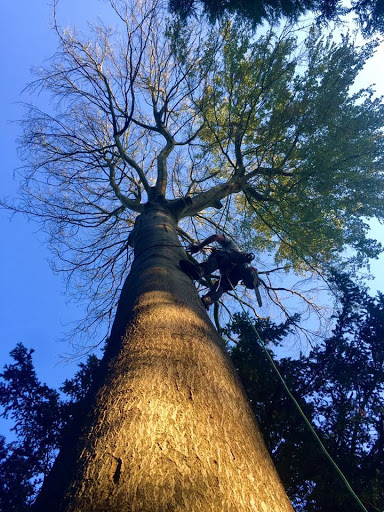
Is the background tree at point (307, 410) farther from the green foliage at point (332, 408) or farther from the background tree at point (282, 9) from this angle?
the background tree at point (282, 9)

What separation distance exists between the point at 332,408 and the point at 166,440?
7.03 ft

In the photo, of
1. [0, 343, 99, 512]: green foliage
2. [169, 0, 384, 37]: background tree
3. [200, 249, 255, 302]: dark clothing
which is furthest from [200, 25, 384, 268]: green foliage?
[0, 343, 99, 512]: green foliage

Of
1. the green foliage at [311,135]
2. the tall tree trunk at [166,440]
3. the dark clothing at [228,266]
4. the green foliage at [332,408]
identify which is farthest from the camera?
the green foliage at [311,135]

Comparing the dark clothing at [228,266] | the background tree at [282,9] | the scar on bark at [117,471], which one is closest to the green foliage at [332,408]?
the dark clothing at [228,266]

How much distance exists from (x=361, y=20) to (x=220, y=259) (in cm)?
507

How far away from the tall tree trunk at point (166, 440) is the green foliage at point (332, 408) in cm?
119

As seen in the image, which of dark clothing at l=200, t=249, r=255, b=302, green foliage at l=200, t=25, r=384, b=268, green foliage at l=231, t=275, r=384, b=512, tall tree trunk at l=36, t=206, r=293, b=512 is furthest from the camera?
green foliage at l=200, t=25, r=384, b=268

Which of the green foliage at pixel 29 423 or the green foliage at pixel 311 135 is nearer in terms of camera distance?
the green foliage at pixel 29 423

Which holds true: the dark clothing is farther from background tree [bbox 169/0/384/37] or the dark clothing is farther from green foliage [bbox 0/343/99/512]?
background tree [bbox 169/0/384/37]

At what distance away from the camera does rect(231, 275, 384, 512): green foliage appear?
2252mm

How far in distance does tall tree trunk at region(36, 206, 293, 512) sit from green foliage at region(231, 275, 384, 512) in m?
1.19

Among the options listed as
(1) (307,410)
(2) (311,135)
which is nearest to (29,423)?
(1) (307,410)

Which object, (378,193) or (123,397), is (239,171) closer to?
(378,193)

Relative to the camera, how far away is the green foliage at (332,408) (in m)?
2.25
